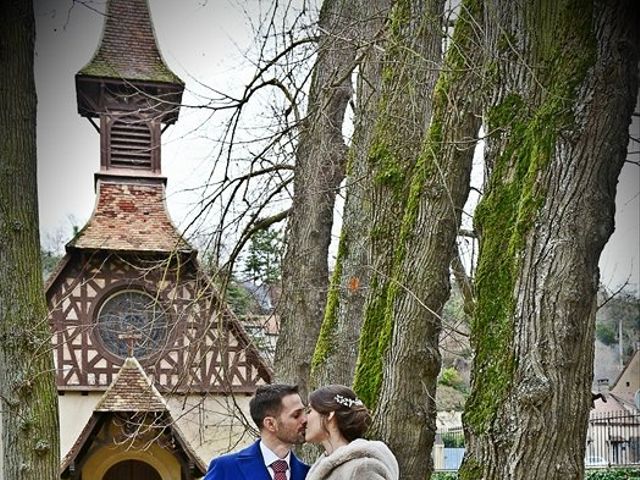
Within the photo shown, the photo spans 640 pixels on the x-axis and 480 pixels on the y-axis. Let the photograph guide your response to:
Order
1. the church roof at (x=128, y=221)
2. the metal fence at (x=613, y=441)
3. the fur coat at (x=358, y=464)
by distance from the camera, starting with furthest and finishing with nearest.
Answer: the metal fence at (x=613, y=441) → the church roof at (x=128, y=221) → the fur coat at (x=358, y=464)

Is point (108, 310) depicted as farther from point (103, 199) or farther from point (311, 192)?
point (311, 192)

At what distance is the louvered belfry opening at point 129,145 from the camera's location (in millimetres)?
25781

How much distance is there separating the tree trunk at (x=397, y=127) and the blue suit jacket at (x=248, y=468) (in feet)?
4.24

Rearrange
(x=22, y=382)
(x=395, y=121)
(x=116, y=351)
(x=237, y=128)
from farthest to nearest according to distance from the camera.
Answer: (x=116, y=351)
(x=237, y=128)
(x=22, y=382)
(x=395, y=121)

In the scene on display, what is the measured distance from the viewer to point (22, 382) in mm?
8281

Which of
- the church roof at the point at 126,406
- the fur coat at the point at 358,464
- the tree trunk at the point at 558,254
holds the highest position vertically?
the tree trunk at the point at 558,254

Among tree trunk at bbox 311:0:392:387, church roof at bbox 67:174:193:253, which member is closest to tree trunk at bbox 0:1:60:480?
tree trunk at bbox 311:0:392:387

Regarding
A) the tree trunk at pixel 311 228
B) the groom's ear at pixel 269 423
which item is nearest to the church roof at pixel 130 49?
the tree trunk at pixel 311 228

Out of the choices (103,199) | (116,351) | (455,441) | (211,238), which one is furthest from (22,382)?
(455,441)

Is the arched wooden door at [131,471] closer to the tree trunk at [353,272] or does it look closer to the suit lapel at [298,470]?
the tree trunk at [353,272]

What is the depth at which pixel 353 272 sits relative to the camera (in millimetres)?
8570

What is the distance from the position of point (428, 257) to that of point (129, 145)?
2047cm

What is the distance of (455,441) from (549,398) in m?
26.7

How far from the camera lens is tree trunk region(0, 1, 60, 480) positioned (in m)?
8.21
